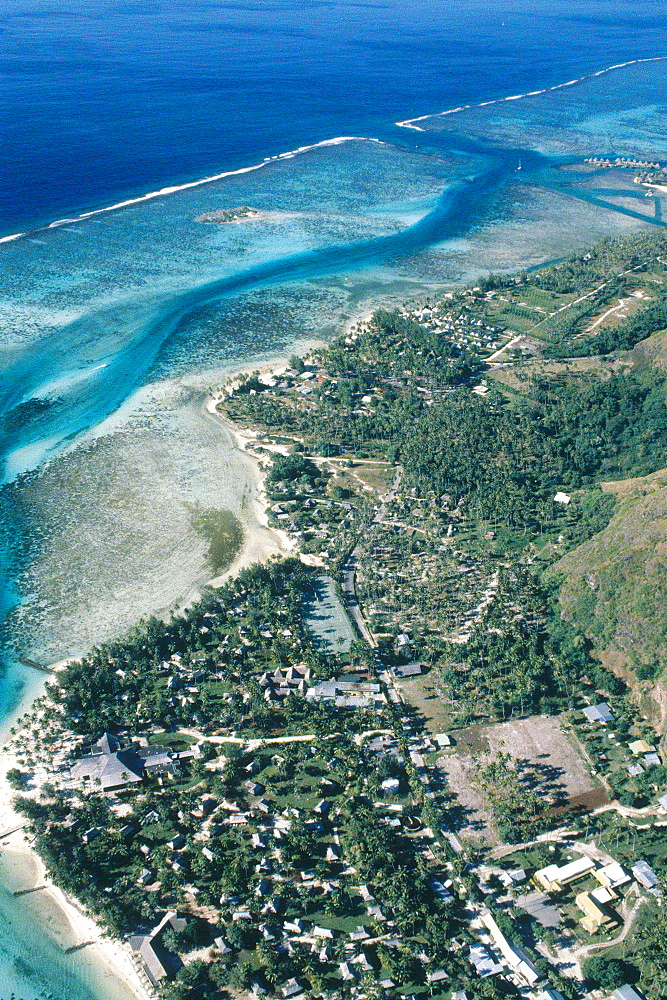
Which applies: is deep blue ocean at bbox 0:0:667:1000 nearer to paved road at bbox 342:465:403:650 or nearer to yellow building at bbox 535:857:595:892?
paved road at bbox 342:465:403:650

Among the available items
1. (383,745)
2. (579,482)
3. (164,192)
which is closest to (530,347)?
(579,482)

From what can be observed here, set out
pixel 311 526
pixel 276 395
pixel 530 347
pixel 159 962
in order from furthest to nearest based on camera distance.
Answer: pixel 530 347, pixel 276 395, pixel 311 526, pixel 159 962

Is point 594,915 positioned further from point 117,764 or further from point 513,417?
point 513,417

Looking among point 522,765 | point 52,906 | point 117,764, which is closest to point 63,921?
point 52,906

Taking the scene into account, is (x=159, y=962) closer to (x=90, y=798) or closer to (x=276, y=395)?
(x=90, y=798)

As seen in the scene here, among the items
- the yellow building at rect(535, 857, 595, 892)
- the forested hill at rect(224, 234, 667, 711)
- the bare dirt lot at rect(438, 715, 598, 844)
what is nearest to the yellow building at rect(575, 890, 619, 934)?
the yellow building at rect(535, 857, 595, 892)
